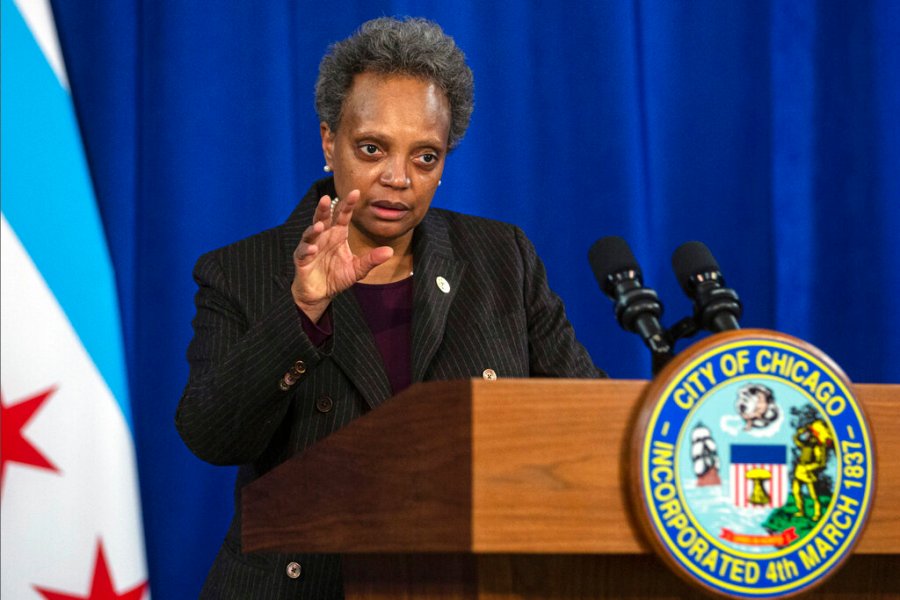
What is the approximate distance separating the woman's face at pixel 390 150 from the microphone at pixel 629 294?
0.60m

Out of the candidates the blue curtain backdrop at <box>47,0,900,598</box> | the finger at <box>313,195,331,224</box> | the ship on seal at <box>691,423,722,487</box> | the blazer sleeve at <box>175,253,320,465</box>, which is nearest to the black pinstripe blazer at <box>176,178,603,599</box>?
the blazer sleeve at <box>175,253,320,465</box>

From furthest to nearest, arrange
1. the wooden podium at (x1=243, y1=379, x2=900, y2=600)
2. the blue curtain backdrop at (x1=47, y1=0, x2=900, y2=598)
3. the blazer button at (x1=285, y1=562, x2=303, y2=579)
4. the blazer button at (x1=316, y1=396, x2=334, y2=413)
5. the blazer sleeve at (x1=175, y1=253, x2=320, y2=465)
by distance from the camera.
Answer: the blue curtain backdrop at (x1=47, y1=0, x2=900, y2=598)
the blazer button at (x1=316, y1=396, x2=334, y2=413)
the blazer button at (x1=285, y1=562, x2=303, y2=579)
the blazer sleeve at (x1=175, y1=253, x2=320, y2=465)
the wooden podium at (x1=243, y1=379, x2=900, y2=600)

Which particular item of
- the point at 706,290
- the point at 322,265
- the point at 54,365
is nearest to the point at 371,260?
the point at 322,265

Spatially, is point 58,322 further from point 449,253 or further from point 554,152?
point 554,152

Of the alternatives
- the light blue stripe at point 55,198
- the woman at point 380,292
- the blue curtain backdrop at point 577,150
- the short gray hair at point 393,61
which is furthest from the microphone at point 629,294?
the blue curtain backdrop at point 577,150

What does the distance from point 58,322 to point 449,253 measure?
2.59 feet

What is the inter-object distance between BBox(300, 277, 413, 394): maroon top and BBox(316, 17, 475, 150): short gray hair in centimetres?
27

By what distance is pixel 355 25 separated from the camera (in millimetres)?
2535

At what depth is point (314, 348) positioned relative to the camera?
1298 mm

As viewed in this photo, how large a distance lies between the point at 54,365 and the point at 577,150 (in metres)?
Result: 1.21

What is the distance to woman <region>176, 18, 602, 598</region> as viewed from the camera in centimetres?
156

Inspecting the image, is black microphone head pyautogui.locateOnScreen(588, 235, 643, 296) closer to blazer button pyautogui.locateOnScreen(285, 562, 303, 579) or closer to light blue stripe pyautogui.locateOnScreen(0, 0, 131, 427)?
blazer button pyautogui.locateOnScreen(285, 562, 303, 579)

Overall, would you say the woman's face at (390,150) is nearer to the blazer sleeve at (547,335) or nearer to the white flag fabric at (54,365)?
the blazer sleeve at (547,335)

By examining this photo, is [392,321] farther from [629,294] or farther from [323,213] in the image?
[629,294]
